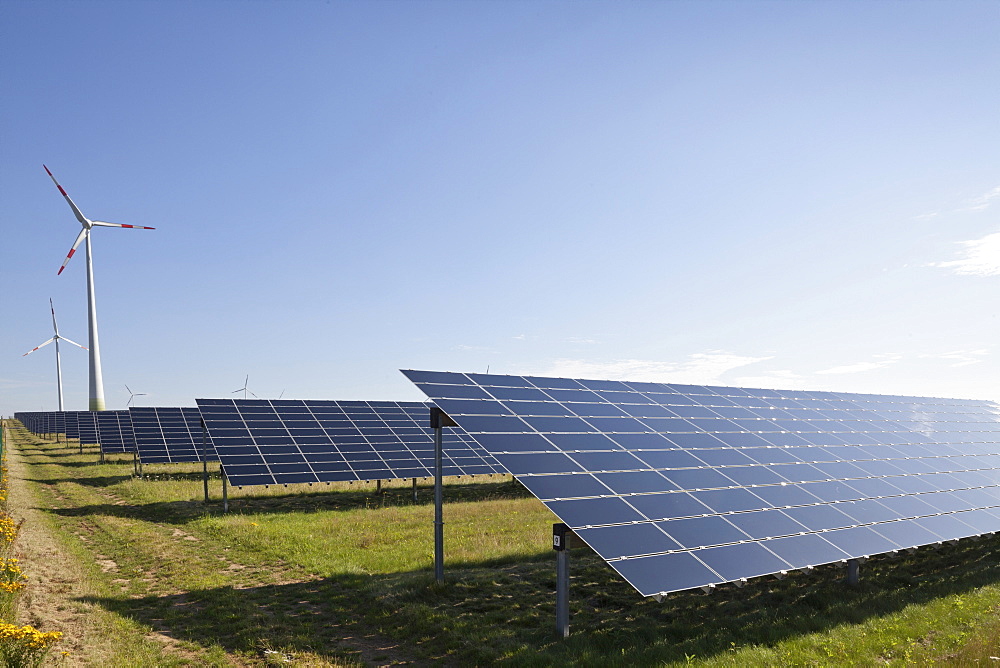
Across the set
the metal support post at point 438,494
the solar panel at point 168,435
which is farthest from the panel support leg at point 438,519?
the solar panel at point 168,435

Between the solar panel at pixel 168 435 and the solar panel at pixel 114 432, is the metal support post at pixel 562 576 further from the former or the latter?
the solar panel at pixel 114 432

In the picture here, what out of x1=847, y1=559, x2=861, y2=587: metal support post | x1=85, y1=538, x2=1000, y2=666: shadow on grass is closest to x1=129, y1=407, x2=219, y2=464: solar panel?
x1=85, y1=538, x2=1000, y2=666: shadow on grass

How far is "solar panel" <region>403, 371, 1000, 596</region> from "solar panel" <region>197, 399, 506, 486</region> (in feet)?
30.7

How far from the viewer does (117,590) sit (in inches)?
597

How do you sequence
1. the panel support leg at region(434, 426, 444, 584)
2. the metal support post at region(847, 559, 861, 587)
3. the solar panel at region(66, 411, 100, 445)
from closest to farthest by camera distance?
the panel support leg at region(434, 426, 444, 584) → the metal support post at region(847, 559, 861, 587) → the solar panel at region(66, 411, 100, 445)

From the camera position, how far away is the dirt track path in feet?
37.9

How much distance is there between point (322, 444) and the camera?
32.6m

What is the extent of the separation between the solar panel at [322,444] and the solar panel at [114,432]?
1567 cm

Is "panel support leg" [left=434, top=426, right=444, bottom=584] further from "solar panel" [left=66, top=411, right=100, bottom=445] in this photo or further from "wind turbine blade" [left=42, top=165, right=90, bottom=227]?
"wind turbine blade" [left=42, top=165, right=90, bottom=227]

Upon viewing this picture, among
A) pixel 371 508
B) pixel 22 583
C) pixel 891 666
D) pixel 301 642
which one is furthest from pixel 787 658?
pixel 371 508

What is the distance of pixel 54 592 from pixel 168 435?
103 ft

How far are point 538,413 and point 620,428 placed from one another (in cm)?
249

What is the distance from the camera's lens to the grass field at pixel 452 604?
434 inches

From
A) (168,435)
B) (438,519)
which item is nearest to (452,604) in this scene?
(438,519)
